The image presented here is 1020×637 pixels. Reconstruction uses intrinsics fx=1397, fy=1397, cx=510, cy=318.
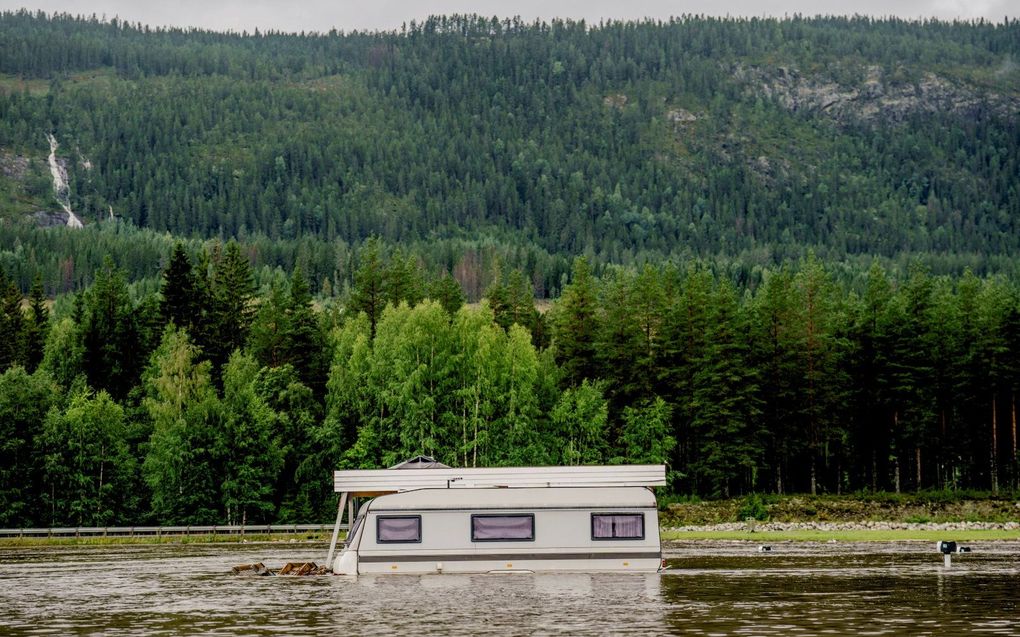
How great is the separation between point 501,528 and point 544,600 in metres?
9.86

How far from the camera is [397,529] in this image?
5806 centimetres

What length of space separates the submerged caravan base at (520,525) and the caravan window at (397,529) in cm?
4

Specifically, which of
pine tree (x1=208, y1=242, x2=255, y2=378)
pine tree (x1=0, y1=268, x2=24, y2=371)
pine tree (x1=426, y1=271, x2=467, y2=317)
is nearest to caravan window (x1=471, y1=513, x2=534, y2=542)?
pine tree (x1=208, y1=242, x2=255, y2=378)

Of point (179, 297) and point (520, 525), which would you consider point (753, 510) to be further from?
point (179, 297)

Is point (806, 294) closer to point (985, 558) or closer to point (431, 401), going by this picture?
point (431, 401)

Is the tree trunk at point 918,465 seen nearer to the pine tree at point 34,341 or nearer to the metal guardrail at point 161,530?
the metal guardrail at point 161,530

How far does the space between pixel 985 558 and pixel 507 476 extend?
2674 centimetres

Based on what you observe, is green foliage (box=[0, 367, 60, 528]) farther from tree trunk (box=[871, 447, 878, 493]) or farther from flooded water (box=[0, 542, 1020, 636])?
tree trunk (box=[871, 447, 878, 493])

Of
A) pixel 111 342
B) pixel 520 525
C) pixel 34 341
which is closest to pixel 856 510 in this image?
pixel 520 525

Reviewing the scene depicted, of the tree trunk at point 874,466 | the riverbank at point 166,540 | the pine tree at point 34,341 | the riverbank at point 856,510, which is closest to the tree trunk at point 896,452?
the tree trunk at point 874,466

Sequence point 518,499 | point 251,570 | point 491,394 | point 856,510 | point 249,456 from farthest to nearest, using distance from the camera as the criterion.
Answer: point 491,394 < point 249,456 < point 856,510 < point 251,570 < point 518,499

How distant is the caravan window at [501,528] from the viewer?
57.4 meters

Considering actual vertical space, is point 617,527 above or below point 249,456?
above

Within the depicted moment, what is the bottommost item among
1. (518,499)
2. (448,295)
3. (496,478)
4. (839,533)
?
(839,533)
